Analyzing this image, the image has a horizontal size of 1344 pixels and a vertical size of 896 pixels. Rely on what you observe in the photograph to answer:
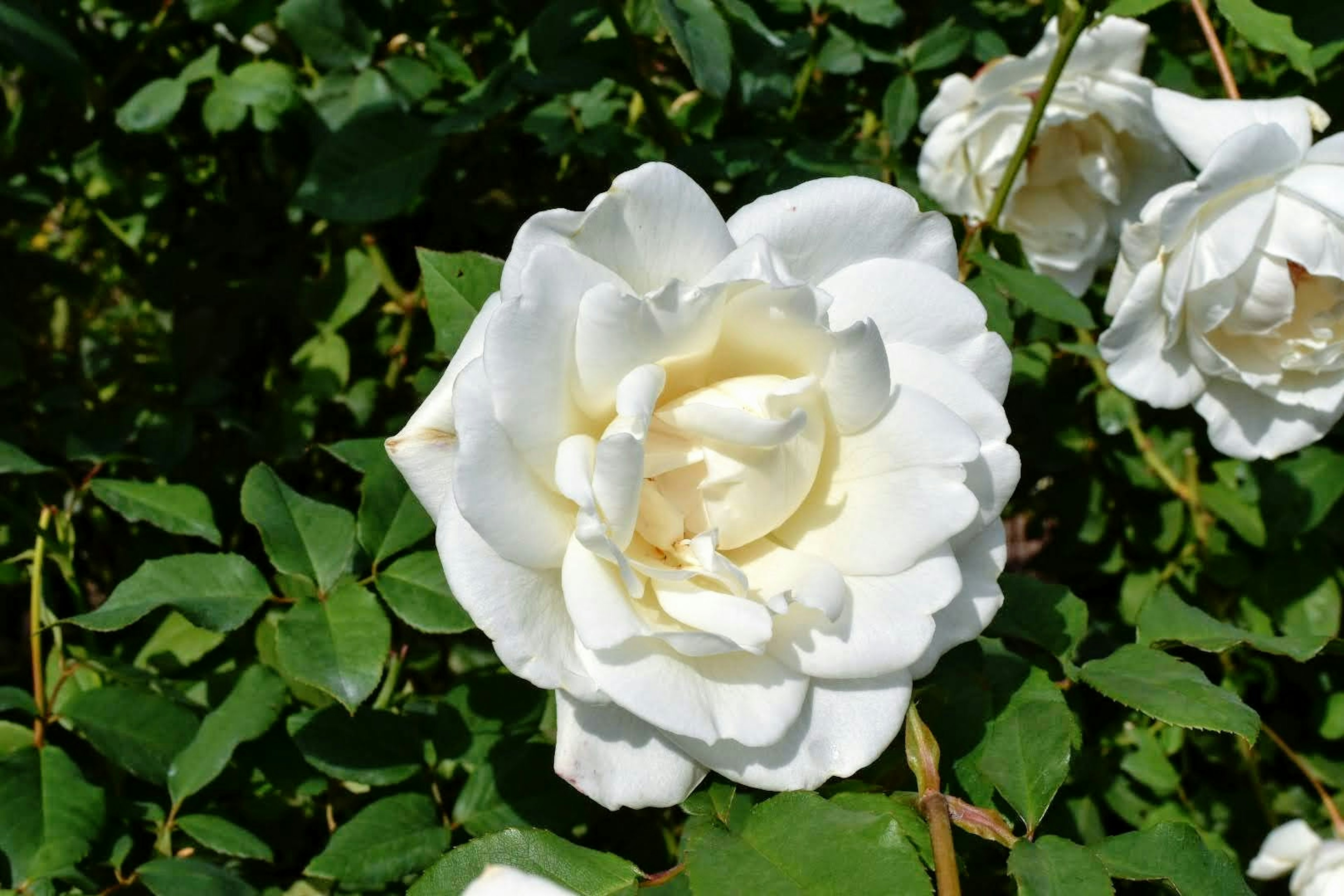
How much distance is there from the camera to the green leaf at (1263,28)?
1.06 meters

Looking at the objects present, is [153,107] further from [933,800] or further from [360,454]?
[933,800]

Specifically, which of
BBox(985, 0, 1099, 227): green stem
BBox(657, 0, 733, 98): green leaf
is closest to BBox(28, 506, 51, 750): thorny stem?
BBox(657, 0, 733, 98): green leaf

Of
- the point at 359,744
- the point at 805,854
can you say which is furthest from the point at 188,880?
the point at 805,854

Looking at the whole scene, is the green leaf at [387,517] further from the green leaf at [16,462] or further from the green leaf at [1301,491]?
the green leaf at [1301,491]

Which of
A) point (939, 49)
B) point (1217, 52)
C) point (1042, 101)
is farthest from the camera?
point (939, 49)

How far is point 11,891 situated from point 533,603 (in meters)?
0.50

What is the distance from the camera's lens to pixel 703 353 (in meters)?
0.79

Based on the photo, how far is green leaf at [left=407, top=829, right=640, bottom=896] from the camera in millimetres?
729

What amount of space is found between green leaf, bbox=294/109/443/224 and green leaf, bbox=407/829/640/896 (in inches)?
33.0

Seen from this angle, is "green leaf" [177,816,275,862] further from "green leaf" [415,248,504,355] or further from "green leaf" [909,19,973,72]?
"green leaf" [909,19,973,72]

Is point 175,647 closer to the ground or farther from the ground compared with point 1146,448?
farther from the ground

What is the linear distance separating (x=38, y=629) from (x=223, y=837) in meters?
0.24

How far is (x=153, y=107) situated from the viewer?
1470mm

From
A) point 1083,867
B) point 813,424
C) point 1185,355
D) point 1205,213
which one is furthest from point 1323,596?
point 813,424
